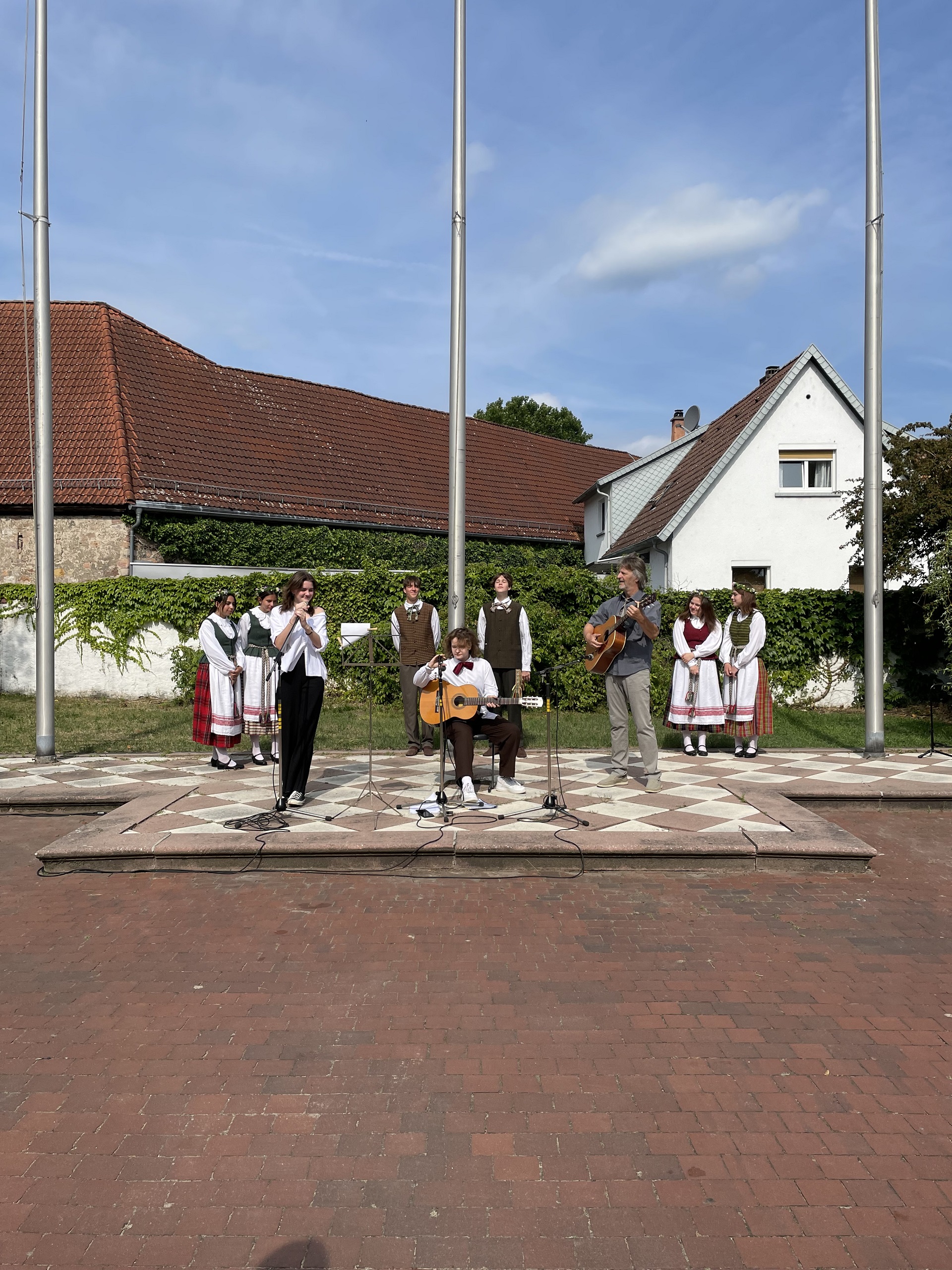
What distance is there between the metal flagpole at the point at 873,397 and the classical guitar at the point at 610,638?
3712mm

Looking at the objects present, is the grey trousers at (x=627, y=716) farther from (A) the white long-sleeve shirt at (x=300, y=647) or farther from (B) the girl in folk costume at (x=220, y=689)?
(B) the girl in folk costume at (x=220, y=689)

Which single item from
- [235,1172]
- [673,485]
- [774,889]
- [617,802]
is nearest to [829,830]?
[774,889]

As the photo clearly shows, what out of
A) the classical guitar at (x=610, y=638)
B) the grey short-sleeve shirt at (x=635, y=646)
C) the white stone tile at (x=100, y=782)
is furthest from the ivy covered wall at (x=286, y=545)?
the grey short-sleeve shirt at (x=635, y=646)

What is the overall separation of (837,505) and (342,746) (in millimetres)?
15904

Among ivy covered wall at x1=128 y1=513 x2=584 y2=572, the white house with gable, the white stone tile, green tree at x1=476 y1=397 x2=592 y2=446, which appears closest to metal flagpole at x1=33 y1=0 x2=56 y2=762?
the white stone tile

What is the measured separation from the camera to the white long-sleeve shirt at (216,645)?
10.1 m

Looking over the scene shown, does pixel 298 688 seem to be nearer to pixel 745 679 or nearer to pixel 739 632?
pixel 745 679

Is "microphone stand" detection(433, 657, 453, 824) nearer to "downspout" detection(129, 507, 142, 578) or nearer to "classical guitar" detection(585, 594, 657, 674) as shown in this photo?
"classical guitar" detection(585, 594, 657, 674)

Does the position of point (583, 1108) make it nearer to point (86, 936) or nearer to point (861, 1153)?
point (861, 1153)

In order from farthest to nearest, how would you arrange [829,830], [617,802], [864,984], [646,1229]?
1. [617,802]
2. [829,830]
3. [864,984]
4. [646,1229]

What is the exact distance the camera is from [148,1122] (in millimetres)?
3242

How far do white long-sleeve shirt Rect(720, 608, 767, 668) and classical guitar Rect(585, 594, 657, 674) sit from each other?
2.63m

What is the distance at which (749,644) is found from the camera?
1110cm

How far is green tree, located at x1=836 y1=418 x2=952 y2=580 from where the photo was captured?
14586mm
